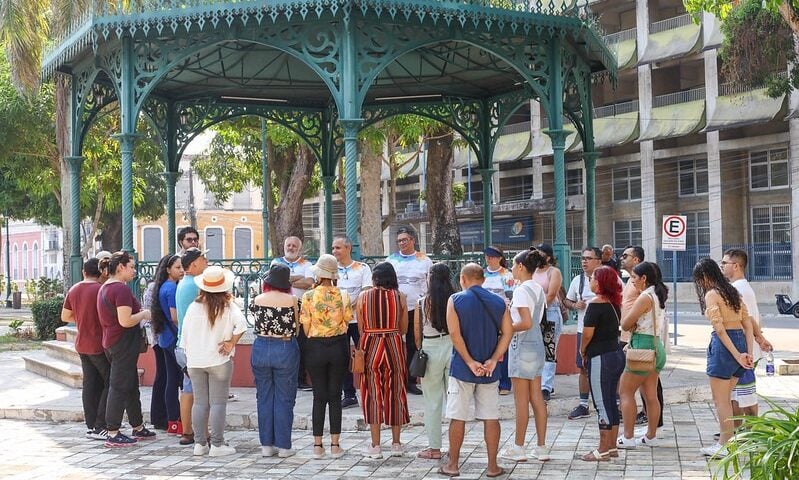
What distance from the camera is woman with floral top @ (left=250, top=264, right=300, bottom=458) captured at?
8.89 meters

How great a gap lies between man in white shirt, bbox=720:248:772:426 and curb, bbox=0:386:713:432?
101 inches

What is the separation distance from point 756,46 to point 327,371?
78.6ft

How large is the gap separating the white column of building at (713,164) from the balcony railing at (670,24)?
6.20 feet

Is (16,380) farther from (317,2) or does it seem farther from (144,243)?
(144,243)

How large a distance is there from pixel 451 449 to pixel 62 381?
7.73 metres

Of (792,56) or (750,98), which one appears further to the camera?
(750,98)

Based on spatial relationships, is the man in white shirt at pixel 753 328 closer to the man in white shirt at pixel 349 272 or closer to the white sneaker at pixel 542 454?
the white sneaker at pixel 542 454

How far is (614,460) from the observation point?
8.62m

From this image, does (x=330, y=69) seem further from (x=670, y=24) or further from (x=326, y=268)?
(x=670, y=24)

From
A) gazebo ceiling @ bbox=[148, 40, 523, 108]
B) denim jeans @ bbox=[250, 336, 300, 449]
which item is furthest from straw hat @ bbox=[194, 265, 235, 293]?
gazebo ceiling @ bbox=[148, 40, 523, 108]

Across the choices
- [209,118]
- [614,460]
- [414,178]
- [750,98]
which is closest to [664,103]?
[750,98]

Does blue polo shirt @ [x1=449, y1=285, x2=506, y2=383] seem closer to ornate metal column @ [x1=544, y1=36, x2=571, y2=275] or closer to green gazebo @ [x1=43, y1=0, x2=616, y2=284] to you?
green gazebo @ [x1=43, y1=0, x2=616, y2=284]

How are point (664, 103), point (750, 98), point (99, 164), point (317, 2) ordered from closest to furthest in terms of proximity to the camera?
point (317, 2), point (99, 164), point (750, 98), point (664, 103)

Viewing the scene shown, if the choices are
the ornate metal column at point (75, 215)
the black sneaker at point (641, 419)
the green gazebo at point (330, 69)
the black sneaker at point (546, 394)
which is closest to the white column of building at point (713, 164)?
the green gazebo at point (330, 69)
